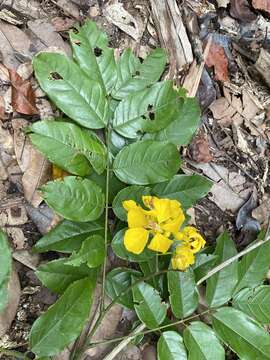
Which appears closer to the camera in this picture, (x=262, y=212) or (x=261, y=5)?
(x=262, y=212)

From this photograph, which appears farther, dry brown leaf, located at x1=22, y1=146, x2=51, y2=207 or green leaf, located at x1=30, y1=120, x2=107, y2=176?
dry brown leaf, located at x1=22, y1=146, x2=51, y2=207

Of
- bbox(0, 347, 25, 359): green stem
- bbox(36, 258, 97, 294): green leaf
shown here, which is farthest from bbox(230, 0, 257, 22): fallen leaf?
bbox(0, 347, 25, 359): green stem

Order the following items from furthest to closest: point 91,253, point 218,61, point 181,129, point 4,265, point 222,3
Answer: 1. point 222,3
2. point 218,61
3. point 181,129
4. point 91,253
5. point 4,265

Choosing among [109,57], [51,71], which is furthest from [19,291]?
[109,57]

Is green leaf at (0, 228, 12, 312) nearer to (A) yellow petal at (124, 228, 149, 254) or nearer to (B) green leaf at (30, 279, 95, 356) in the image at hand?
(B) green leaf at (30, 279, 95, 356)

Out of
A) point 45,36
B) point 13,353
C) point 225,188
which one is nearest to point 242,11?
point 225,188

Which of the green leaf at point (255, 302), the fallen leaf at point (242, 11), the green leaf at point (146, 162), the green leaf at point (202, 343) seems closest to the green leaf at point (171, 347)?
the green leaf at point (202, 343)

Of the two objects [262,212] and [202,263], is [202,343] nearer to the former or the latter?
[202,263]

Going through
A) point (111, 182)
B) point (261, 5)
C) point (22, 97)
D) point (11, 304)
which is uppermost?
point (261, 5)
